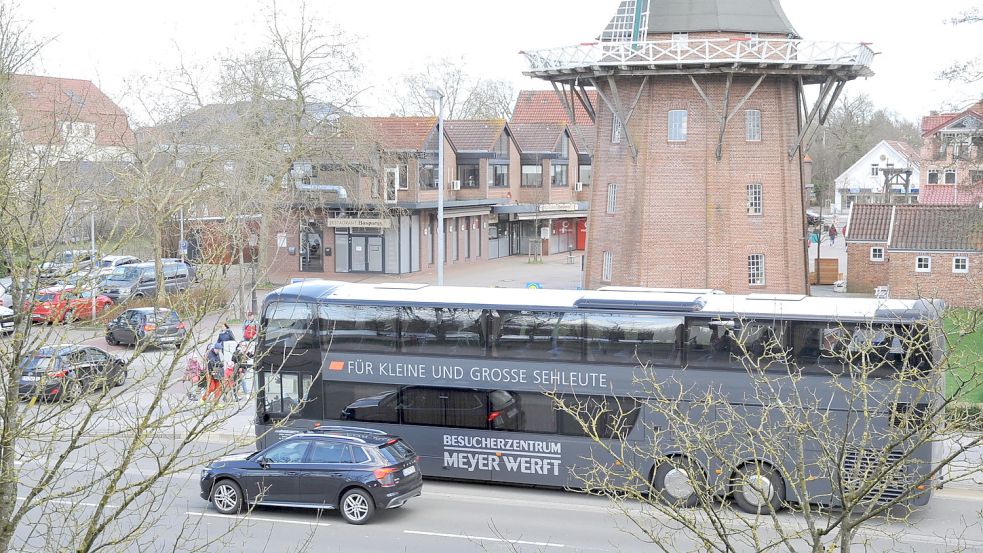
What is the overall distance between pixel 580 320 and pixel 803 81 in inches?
897

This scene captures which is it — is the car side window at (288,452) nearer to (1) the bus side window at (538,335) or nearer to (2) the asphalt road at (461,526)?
(2) the asphalt road at (461,526)

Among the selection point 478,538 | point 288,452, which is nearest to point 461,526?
point 478,538

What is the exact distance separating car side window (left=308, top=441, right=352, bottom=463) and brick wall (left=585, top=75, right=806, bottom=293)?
69.0 feet

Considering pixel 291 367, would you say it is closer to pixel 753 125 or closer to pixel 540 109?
pixel 753 125

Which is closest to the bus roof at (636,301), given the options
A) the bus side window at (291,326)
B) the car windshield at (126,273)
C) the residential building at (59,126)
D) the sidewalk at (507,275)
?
the bus side window at (291,326)

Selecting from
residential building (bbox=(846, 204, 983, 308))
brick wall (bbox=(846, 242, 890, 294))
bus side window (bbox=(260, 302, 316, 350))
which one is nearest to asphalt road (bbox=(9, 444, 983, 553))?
bus side window (bbox=(260, 302, 316, 350))

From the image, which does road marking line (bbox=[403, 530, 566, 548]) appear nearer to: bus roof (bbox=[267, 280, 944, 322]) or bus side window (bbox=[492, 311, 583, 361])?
bus side window (bbox=[492, 311, 583, 361])

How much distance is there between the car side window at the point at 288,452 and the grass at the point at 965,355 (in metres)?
9.48

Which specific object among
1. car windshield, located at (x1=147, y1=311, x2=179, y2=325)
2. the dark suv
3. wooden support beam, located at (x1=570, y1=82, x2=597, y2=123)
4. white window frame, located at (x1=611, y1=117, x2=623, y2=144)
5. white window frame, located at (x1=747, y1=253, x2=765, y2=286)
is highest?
wooden support beam, located at (x1=570, y1=82, x2=597, y2=123)

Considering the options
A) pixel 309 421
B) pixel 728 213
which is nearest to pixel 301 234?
pixel 728 213

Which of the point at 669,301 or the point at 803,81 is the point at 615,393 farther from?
the point at 803,81

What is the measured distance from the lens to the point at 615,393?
57.2ft

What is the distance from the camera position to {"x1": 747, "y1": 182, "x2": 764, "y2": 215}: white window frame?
119 feet

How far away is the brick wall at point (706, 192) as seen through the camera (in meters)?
35.8
